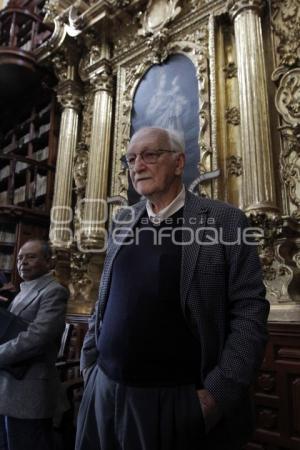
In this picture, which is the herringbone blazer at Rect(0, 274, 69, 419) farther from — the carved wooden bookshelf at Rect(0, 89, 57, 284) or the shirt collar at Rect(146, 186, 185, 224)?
the carved wooden bookshelf at Rect(0, 89, 57, 284)

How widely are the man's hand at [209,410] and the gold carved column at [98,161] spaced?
341cm

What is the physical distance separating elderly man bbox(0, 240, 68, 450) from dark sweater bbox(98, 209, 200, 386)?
0.69m

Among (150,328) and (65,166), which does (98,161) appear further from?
(150,328)

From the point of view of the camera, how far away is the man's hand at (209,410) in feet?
3.09

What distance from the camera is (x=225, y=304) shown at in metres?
1.05

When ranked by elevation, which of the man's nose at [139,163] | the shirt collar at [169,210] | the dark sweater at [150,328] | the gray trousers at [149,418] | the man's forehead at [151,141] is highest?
the man's forehead at [151,141]

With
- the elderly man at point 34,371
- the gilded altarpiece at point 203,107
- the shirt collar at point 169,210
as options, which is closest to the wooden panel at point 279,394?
the gilded altarpiece at point 203,107

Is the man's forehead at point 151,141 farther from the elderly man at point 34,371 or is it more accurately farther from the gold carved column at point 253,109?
the gold carved column at point 253,109

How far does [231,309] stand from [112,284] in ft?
1.33

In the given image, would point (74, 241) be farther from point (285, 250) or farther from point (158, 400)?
point (158, 400)

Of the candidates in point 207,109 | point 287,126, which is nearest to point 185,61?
point 207,109

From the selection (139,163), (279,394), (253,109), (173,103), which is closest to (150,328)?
(139,163)

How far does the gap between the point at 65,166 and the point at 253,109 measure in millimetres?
2832

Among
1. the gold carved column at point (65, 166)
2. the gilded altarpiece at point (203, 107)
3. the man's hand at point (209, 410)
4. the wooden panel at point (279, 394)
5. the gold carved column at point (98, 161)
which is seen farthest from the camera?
the gold carved column at point (65, 166)
